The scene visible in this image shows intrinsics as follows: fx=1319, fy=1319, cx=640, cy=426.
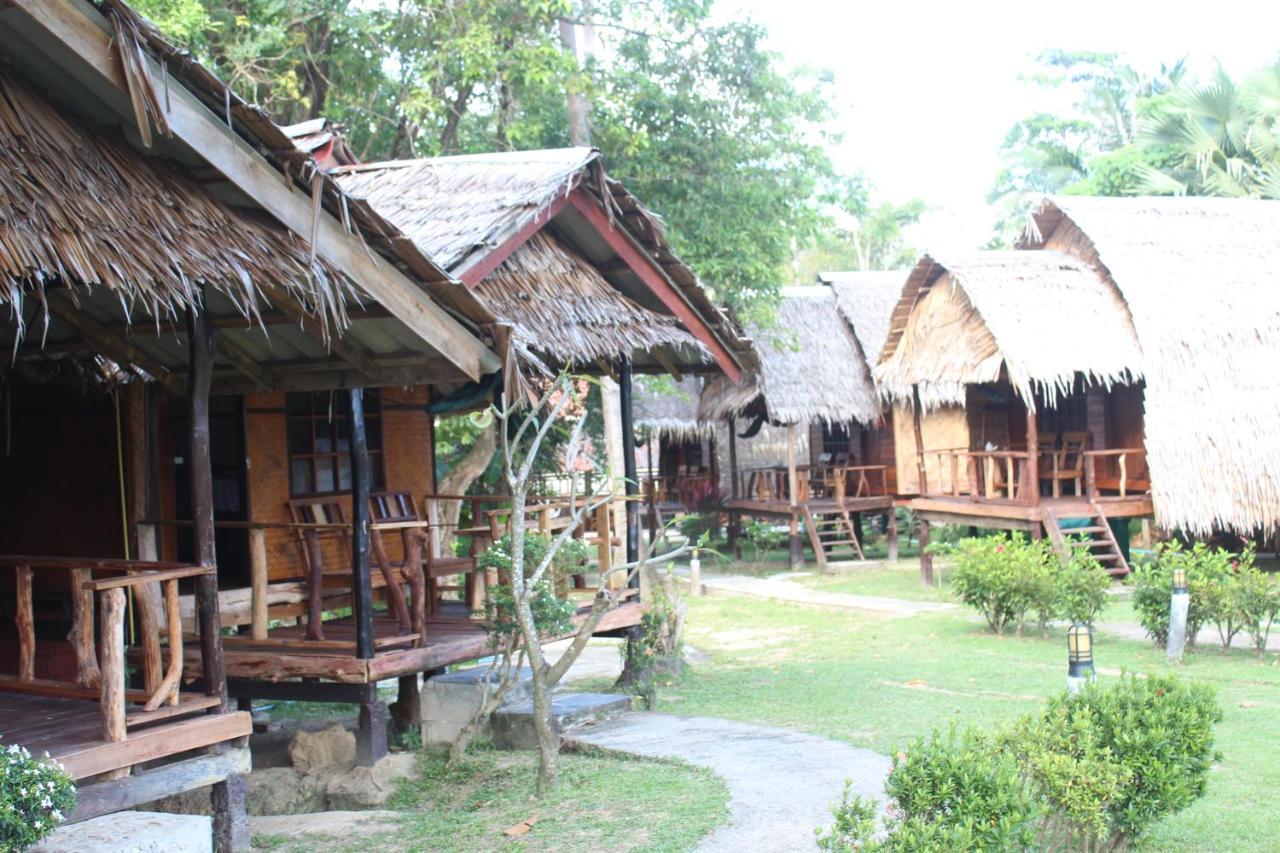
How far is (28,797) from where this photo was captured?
498 cm

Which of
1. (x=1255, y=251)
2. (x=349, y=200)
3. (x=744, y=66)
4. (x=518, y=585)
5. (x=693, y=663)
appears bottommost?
(x=693, y=663)

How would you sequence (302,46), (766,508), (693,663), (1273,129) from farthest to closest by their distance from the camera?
(1273,129), (766,508), (302,46), (693,663)

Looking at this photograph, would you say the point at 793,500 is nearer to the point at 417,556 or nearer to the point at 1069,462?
the point at 1069,462

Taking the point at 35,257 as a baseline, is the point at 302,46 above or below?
above

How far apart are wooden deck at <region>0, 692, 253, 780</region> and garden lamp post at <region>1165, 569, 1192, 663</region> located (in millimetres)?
8258

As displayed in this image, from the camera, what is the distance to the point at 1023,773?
571cm

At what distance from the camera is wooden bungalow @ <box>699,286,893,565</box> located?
74.0 feet

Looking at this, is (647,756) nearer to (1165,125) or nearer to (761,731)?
(761,731)

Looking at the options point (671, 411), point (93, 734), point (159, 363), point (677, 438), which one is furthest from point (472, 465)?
point (93, 734)

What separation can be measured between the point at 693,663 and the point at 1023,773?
7.43m

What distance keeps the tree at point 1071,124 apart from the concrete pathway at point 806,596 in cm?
1674

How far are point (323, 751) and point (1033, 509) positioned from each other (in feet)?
39.0

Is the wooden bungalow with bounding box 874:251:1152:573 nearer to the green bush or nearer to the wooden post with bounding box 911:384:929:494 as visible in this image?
the wooden post with bounding box 911:384:929:494

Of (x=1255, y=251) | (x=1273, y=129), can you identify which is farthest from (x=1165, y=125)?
(x=1255, y=251)
